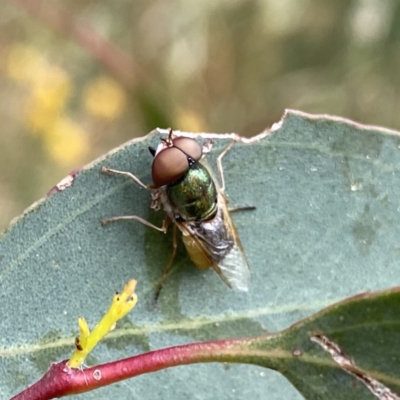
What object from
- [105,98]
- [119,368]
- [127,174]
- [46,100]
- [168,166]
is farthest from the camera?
[105,98]

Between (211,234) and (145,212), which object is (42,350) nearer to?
(145,212)

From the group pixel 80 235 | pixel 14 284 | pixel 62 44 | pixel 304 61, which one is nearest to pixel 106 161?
pixel 80 235

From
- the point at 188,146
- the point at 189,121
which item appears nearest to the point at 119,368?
the point at 188,146

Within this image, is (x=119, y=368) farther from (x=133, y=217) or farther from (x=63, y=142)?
(x=63, y=142)

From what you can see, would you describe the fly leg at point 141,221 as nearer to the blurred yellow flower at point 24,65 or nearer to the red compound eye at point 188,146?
the red compound eye at point 188,146

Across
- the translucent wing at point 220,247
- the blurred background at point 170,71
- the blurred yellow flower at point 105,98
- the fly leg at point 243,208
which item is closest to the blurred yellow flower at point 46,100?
the blurred background at point 170,71

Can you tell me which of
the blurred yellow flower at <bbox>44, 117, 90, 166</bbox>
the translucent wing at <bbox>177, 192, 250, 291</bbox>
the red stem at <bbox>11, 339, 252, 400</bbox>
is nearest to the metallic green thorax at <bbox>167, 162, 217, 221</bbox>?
the translucent wing at <bbox>177, 192, 250, 291</bbox>

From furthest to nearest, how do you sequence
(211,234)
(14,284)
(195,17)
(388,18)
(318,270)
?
(195,17), (388,18), (211,234), (318,270), (14,284)
